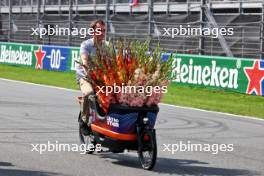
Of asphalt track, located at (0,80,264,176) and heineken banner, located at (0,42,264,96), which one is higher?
heineken banner, located at (0,42,264,96)

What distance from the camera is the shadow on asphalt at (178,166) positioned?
8.47 meters

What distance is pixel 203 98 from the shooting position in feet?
64.3

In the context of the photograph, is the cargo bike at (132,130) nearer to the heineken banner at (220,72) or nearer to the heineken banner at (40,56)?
the heineken banner at (220,72)

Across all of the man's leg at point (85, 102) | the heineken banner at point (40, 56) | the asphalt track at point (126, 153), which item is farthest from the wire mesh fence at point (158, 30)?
the man's leg at point (85, 102)

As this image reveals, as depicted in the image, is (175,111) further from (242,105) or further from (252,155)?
(252,155)

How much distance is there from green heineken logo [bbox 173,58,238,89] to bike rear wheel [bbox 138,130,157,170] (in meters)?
11.5

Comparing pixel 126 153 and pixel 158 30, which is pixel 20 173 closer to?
pixel 126 153

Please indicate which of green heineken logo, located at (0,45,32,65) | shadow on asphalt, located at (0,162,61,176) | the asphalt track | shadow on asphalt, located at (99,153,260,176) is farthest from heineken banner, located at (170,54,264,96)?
shadow on asphalt, located at (0,162,61,176)

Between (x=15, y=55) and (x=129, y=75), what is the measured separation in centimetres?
2405

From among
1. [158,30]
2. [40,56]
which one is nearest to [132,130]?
[158,30]

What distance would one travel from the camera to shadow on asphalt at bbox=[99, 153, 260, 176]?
333 inches

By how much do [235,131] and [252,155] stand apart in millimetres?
2830

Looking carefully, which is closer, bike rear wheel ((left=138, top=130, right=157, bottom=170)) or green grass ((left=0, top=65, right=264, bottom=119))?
bike rear wheel ((left=138, top=130, right=157, bottom=170))

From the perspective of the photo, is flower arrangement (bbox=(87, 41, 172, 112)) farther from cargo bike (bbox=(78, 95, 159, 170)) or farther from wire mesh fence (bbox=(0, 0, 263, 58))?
wire mesh fence (bbox=(0, 0, 263, 58))
